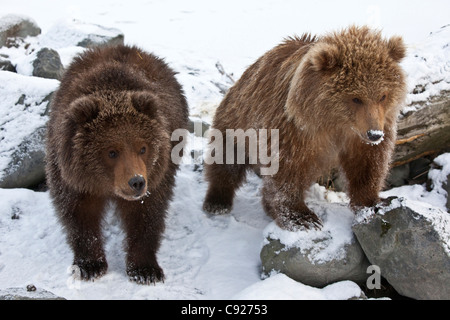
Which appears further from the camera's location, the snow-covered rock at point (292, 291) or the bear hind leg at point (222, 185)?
the bear hind leg at point (222, 185)

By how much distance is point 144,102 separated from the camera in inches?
149

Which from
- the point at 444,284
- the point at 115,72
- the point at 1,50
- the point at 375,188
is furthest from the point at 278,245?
the point at 1,50

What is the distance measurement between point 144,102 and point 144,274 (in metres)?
1.56

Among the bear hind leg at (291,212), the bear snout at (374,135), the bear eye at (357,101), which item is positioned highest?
the bear eye at (357,101)

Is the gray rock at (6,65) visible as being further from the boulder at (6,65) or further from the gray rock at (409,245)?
the gray rock at (409,245)

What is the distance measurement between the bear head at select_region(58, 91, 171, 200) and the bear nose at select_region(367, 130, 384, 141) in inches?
64.9

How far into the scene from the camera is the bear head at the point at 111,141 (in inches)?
144

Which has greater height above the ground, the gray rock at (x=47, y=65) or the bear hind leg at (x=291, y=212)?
the gray rock at (x=47, y=65)

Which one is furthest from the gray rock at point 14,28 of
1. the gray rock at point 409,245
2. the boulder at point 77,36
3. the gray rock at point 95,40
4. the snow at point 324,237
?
the gray rock at point 409,245

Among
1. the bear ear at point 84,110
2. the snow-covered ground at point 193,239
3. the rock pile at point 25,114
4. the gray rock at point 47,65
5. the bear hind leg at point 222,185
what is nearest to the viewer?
the bear ear at point 84,110

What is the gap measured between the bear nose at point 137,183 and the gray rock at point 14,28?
7.26 metres

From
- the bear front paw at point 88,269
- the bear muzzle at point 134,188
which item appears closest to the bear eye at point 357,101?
→ the bear muzzle at point 134,188

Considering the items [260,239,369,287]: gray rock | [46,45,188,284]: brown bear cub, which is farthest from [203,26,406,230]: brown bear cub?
[46,45,188,284]: brown bear cub

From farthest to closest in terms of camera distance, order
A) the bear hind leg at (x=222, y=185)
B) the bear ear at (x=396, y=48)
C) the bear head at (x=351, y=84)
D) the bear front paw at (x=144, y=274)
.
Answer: the bear hind leg at (x=222, y=185) → the bear front paw at (x=144, y=274) → the bear ear at (x=396, y=48) → the bear head at (x=351, y=84)
